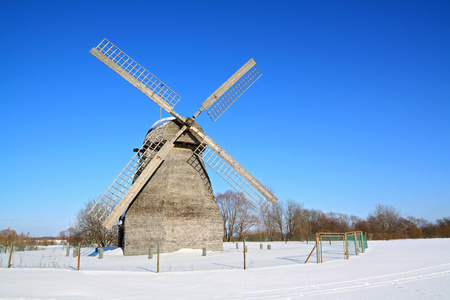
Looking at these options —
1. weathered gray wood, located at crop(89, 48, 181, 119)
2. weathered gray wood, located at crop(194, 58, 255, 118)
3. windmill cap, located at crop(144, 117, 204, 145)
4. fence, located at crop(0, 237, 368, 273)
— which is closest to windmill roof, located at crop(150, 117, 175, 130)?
windmill cap, located at crop(144, 117, 204, 145)

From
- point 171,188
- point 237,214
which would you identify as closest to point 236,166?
point 171,188

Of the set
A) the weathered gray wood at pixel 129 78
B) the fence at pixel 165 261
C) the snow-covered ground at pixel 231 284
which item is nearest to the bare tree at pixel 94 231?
the fence at pixel 165 261

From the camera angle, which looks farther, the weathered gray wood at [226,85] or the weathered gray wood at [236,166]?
the weathered gray wood at [226,85]

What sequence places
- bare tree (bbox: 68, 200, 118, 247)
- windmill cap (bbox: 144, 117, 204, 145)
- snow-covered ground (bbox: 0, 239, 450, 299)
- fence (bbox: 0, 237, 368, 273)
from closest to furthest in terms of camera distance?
1. snow-covered ground (bbox: 0, 239, 450, 299)
2. fence (bbox: 0, 237, 368, 273)
3. windmill cap (bbox: 144, 117, 204, 145)
4. bare tree (bbox: 68, 200, 118, 247)

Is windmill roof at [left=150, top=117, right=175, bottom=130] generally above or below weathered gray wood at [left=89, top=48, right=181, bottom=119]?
below

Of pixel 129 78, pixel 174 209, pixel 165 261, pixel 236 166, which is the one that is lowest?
pixel 165 261

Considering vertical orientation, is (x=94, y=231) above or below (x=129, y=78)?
below

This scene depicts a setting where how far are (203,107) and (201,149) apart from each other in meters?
2.71

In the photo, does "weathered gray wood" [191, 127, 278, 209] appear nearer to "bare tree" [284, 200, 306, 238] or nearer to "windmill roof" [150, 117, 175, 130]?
"windmill roof" [150, 117, 175, 130]

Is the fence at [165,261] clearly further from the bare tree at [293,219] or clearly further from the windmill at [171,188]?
the bare tree at [293,219]

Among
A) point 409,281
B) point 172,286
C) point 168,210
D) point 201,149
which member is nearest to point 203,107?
point 201,149

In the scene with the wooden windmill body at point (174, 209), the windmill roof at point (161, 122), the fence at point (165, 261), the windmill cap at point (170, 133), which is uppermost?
the windmill roof at point (161, 122)

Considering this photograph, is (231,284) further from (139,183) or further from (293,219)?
(293,219)

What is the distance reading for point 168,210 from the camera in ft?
54.3
